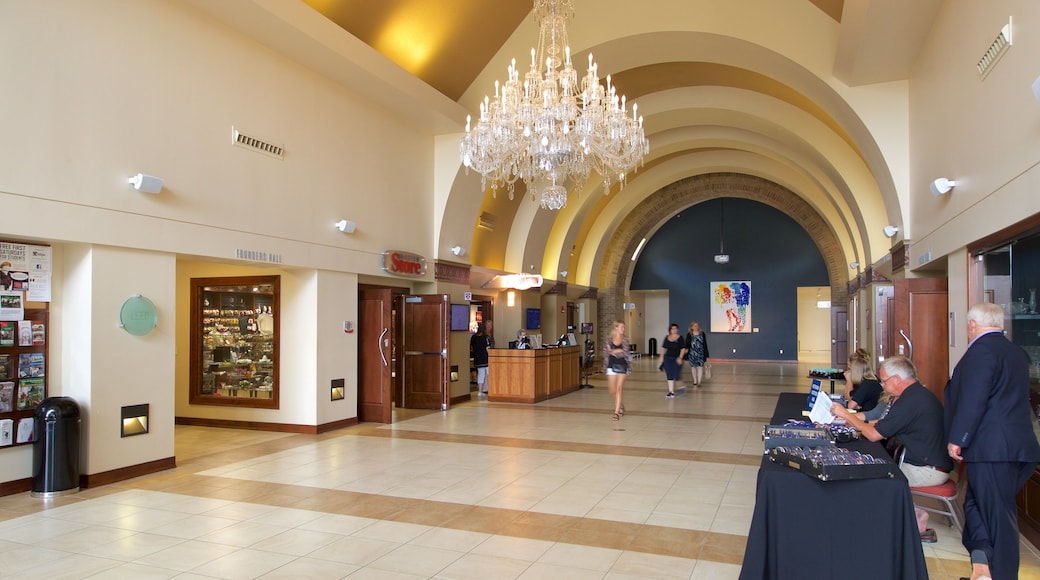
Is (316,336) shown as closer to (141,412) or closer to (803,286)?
(141,412)

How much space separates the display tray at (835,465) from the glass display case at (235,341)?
22.9 ft

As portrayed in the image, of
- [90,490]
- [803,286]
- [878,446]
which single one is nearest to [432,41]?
[90,490]

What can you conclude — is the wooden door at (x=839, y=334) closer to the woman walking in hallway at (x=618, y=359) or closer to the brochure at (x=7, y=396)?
the woman walking in hallway at (x=618, y=359)

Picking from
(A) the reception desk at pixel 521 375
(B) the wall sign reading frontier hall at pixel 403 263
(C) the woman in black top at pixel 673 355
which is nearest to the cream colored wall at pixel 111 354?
(B) the wall sign reading frontier hall at pixel 403 263

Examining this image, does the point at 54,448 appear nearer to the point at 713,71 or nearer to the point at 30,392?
the point at 30,392

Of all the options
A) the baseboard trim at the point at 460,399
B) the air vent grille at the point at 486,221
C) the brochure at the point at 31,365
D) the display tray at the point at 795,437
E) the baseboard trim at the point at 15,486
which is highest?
the air vent grille at the point at 486,221

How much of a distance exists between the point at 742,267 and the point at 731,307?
4.82 ft

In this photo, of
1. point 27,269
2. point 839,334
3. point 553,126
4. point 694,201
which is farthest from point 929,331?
point 694,201

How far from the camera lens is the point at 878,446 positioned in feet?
12.2

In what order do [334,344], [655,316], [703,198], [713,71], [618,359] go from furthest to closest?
Result: [655,316]
[703,198]
[713,71]
[618,359]
[334,344]

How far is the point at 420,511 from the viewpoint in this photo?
4934 mm

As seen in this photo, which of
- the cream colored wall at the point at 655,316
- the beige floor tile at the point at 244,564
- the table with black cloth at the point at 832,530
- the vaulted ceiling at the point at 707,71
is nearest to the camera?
the table with black cloth at the point at 832,530

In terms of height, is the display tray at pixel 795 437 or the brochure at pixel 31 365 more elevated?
the brochure at pixel 31 365

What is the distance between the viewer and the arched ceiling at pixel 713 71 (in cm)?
788
